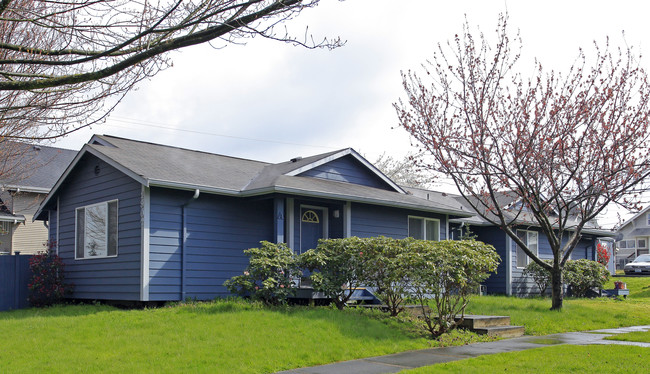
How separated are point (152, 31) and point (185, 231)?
8943 millimetres

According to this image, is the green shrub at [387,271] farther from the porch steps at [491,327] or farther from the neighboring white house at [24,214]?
the neighboring white house at [24,214]

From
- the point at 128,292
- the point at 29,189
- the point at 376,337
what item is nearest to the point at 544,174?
the point at 376,337

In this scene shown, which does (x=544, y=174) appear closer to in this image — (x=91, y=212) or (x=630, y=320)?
(x=630, y=320)

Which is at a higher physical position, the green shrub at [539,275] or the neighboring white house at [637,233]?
the neighboring white house at [637,233]

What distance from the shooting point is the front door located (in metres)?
16.1

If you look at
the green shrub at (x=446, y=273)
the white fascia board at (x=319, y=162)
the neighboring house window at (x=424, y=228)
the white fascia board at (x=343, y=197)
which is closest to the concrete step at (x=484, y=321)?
the green shrub at (x=446, y=273)

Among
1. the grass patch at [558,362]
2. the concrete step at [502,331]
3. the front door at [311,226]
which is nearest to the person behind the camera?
the grass patch at [558,362]

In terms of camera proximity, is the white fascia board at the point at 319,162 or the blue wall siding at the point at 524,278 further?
the blue wall siding at the point at 524,278

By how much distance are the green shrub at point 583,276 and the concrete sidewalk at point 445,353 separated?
9467 mm

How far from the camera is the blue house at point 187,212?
13.8 m

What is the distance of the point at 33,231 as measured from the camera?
25297mm

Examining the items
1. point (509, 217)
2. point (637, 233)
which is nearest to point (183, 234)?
point (509, 217)

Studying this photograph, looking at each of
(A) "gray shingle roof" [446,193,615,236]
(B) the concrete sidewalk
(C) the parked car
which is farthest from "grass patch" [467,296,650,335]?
(C) the parked car

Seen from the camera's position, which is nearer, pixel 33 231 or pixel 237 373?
pixel 237 373
